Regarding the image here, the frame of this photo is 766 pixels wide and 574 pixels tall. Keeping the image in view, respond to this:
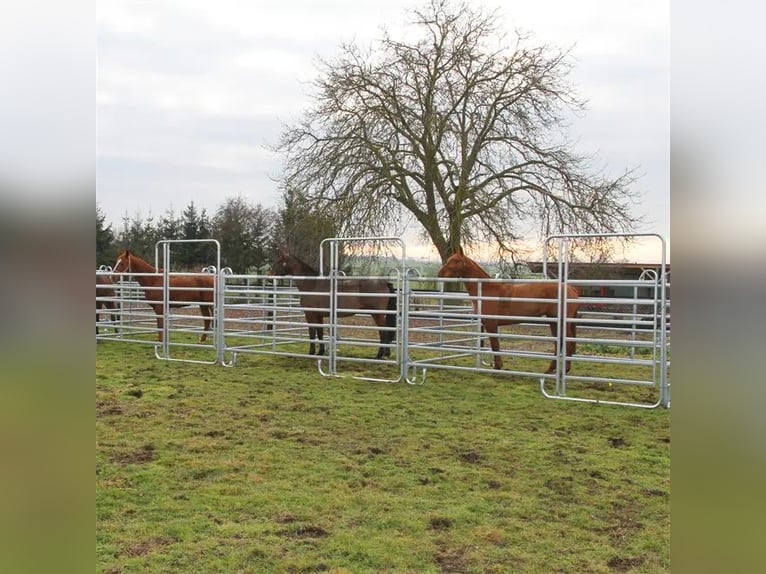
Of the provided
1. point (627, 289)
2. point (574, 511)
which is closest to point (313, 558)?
point (574, 511)

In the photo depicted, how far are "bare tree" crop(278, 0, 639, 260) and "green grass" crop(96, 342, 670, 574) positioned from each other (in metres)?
4.89

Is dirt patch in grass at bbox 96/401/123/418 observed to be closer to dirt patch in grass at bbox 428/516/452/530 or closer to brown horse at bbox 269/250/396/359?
brown horse at bbox 269/250/396/359

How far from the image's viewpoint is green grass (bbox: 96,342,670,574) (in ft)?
7.24

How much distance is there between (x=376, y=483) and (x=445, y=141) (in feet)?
25.6

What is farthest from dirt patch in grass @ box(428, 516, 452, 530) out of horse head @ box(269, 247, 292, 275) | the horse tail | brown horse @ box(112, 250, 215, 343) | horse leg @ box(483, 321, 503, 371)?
brown horse @ box(112, 250, 215, 343)

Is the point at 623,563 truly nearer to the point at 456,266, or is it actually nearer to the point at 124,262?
the point at 456,266

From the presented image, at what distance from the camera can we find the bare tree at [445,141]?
9.66 m

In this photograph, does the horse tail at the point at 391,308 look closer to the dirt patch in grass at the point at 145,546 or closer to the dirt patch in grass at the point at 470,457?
the dirt patch in grass at the point at 470,457

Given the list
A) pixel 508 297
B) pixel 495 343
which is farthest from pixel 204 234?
pixel 508 297
